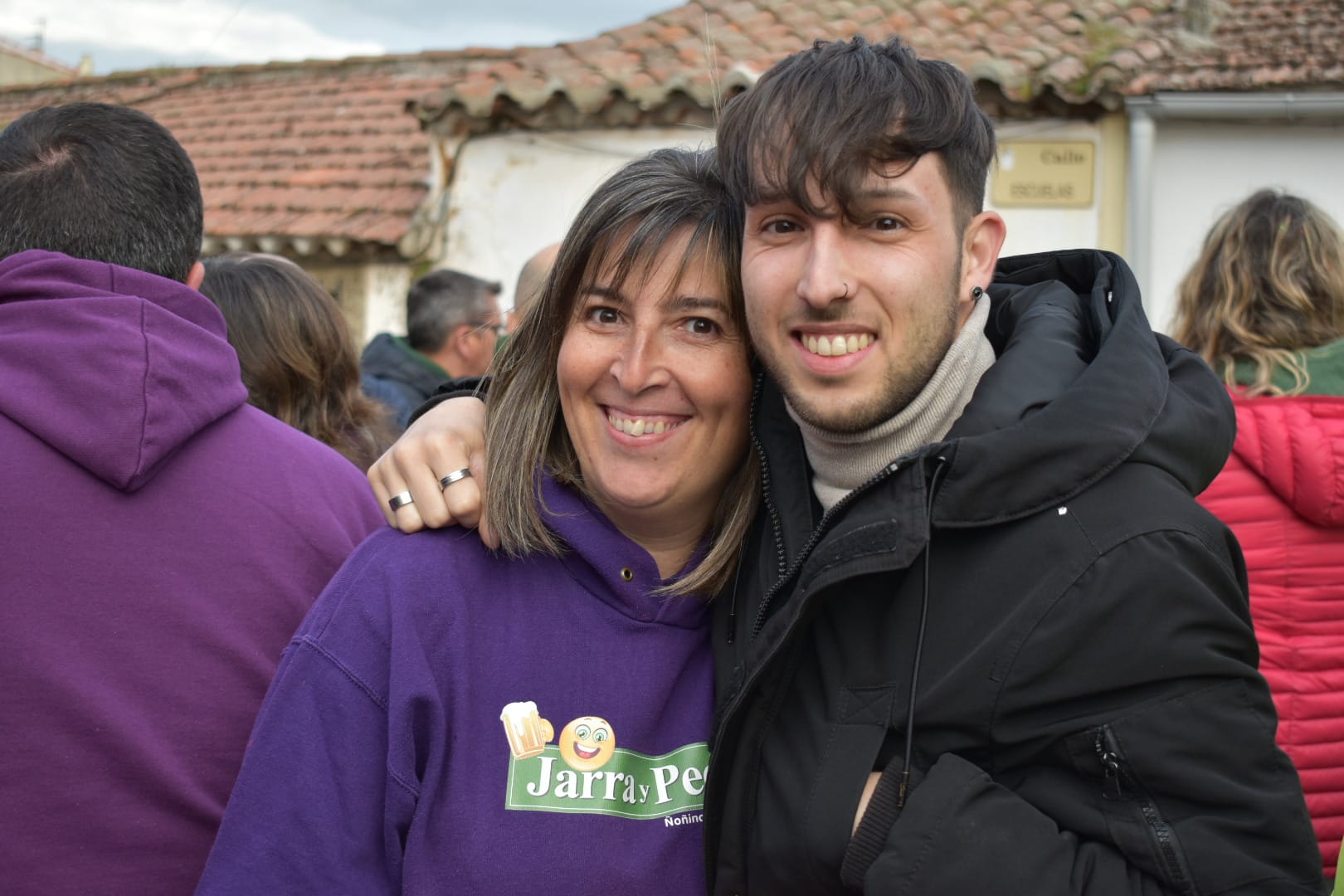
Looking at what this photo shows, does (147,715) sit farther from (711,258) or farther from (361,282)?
(361,282)

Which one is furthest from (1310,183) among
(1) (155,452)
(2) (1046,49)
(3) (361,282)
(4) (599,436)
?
(1) (155,452)

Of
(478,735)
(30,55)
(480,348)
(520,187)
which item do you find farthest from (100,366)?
(30,55)


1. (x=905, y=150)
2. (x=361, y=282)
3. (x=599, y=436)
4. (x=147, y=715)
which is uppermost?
(x=905, y=150)

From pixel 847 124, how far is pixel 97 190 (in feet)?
4.28

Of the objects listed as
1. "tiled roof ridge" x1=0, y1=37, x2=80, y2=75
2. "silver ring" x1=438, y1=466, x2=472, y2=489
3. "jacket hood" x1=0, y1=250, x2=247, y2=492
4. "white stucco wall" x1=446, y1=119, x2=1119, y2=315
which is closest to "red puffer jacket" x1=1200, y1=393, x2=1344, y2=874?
"silver ring" x1=438, y1=466, x2=472, y2=489

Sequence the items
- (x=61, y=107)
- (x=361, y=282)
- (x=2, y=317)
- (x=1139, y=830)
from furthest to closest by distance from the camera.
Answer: (x=361, y=282), (x=61, y=107), (x=2, y=317), (x=1139, y=830)

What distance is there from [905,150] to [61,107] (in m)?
1.53

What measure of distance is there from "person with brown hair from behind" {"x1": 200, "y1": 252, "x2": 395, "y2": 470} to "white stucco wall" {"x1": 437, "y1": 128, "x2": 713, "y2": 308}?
566 cm

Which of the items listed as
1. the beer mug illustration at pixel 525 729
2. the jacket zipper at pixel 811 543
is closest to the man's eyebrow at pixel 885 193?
the jacket zipper at pixel 811 543

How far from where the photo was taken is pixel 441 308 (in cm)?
599

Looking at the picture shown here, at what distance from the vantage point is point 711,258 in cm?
205

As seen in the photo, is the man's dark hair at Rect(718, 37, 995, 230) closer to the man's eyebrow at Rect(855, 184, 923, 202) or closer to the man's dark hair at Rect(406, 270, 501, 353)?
the man's eyebrow at Rect(855, 184, 923, 202)

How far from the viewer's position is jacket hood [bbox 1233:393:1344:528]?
2812mm

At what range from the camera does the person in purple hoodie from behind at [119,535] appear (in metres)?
1.91
